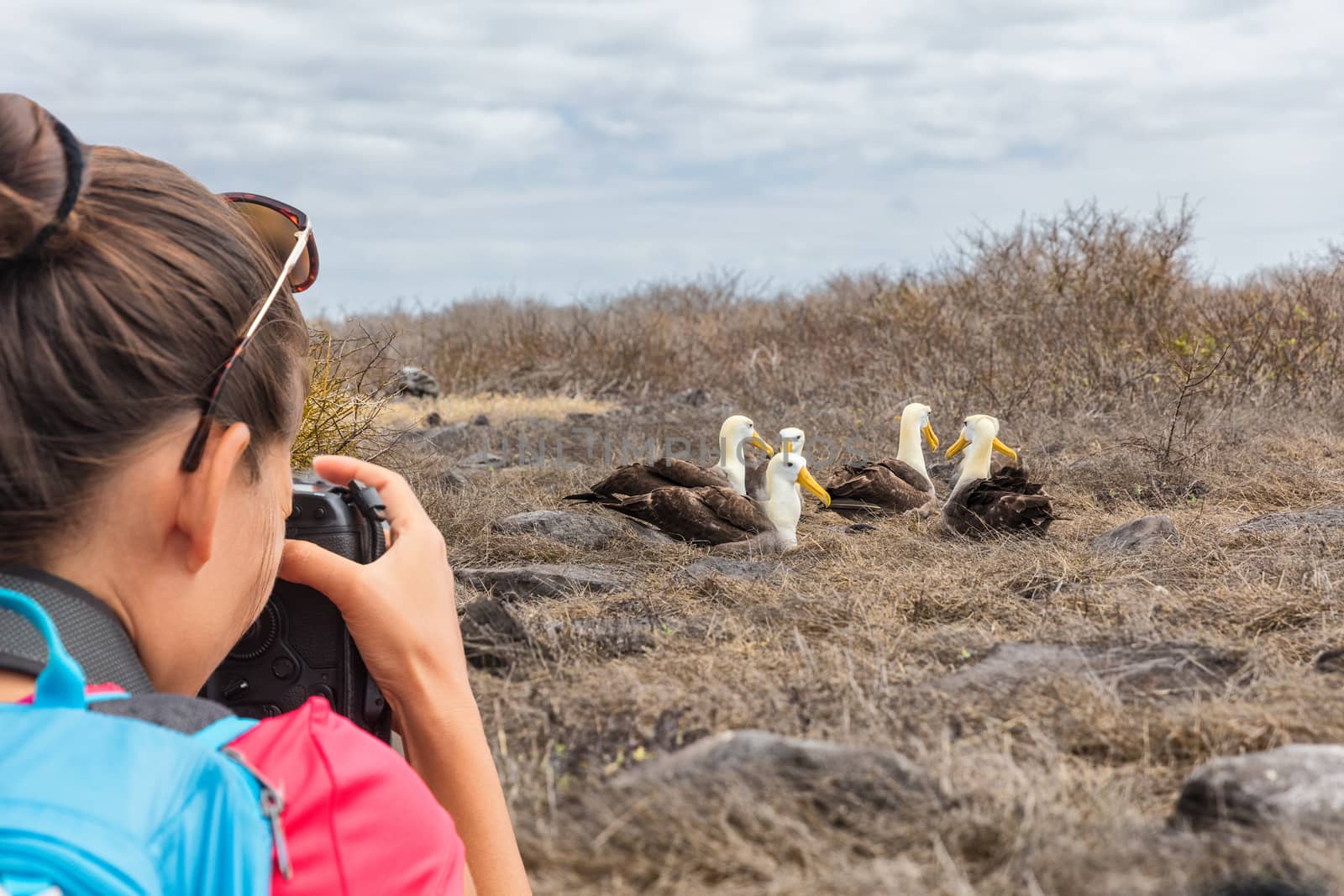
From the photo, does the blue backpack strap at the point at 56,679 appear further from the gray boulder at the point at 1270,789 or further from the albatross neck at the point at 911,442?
the albatross neck at the point at 911,442

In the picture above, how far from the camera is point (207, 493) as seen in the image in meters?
0.96

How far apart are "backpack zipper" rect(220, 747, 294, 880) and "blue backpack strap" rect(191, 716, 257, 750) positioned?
10 mm

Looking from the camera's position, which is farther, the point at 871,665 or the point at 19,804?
the point at 871,665

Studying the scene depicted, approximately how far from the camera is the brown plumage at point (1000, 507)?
4.45m

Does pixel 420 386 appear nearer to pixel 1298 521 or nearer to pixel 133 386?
pixel 1298 521

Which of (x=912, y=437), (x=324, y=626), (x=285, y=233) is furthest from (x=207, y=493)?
(x=912, y=437)

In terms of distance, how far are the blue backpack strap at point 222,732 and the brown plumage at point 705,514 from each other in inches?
148

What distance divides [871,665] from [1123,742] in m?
0.63

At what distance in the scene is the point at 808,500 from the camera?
589 centimetres

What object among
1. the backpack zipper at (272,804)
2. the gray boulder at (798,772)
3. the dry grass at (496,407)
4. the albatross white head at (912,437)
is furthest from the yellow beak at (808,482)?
the dry grass at (496,407)

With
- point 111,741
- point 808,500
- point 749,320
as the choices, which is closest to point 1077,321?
point 808,500

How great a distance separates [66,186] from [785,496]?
3.81m

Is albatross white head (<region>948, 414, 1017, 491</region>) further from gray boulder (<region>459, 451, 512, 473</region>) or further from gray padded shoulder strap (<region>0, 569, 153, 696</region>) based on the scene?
gray padded shoulder strap (<region>0, 569, 153, 696</region>)

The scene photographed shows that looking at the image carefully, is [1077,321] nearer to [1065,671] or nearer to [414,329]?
[1065,671]
